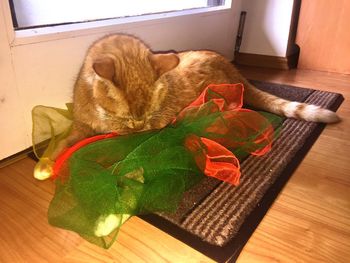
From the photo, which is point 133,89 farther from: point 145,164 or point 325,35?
point 325,35

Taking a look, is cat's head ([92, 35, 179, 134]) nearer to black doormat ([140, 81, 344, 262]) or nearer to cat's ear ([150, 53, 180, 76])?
cat's ear ([150, 53, 180, 76])

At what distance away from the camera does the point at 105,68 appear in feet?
2.93

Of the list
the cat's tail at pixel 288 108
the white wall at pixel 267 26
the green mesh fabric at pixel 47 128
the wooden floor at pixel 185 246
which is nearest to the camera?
the wooden floor at pixel 185 246

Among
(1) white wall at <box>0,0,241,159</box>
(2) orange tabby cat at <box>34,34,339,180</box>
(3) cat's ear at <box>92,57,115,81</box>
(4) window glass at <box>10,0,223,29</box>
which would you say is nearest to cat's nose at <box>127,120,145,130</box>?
(2) orange tabby cat at <box>34,34,339,180</box>

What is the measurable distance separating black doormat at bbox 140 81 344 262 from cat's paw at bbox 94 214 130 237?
106mm

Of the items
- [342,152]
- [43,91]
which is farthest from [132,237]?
[342,152]

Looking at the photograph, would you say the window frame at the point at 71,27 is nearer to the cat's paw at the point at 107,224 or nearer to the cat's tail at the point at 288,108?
the cat's tail at the point at 288,108

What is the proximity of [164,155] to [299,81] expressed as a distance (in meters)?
1.58

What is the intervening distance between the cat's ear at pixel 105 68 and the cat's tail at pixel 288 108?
91cm

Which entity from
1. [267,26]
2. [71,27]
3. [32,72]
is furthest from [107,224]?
[267,26]

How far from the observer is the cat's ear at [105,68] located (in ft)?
2.87

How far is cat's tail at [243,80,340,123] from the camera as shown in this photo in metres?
1.50

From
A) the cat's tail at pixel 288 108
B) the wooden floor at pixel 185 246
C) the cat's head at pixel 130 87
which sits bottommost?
the wooden floor at pixel 185 246

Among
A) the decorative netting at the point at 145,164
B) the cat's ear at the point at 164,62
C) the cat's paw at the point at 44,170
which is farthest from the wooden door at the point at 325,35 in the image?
the cat's paw at the point at 44,170
